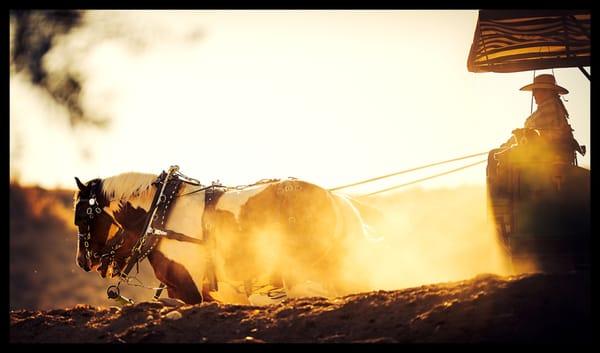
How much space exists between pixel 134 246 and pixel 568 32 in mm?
6082

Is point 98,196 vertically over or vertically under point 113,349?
over

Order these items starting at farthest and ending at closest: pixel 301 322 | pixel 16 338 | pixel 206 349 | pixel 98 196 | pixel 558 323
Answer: pixel 98 196
pixel 16 338
pixel 301 322
pixel 206 349
pixel 558 323

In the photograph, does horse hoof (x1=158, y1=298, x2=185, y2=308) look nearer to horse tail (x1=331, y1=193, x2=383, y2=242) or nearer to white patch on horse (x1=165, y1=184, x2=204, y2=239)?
white patch on horse (x1=165, y1=184, x2=204, y2=239)

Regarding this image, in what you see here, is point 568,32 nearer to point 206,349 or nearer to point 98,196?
point 206,349

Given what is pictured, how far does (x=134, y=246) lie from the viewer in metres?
8.91

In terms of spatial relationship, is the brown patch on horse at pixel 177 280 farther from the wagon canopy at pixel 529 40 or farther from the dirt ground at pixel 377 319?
the wagon canopy at pixel 529 40

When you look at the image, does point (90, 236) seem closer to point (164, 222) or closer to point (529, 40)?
point (164, 222)

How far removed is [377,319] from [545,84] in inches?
200

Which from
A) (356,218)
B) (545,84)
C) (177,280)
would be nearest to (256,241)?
(177,280)

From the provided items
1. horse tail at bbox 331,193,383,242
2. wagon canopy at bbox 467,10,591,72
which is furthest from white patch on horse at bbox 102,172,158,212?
wagon canopy at bbox 467,10,591,72

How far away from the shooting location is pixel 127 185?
9.29 metres

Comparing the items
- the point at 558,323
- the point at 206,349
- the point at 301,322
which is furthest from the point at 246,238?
the point at 558,323

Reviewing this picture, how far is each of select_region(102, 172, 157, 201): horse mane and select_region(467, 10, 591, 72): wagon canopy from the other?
465 cm
